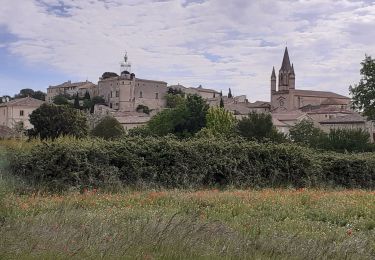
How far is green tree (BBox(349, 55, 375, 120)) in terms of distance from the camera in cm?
6194

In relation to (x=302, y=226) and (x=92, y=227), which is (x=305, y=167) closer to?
(x=302, y=226)

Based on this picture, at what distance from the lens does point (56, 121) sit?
8056 centimetres


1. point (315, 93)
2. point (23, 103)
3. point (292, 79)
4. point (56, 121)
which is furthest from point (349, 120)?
point (23, 103)

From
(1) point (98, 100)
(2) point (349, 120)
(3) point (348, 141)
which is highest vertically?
(1) point (98, 100)

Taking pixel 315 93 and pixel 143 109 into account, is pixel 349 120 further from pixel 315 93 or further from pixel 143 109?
pixel 143 109

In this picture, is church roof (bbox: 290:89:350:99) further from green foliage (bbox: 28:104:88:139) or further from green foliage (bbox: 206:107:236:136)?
green foliage (bbox: 28:104:88:139)

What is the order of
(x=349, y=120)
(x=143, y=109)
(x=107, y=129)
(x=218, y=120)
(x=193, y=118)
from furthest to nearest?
(x=143, y=109)
(x=349, y=120)
(x=107, y=129)
(x=193, y=118)
(x=218, y=120)

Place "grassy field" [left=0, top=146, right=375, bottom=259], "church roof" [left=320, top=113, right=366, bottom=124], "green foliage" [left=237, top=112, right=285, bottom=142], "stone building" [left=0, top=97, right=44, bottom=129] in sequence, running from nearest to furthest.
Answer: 1. "grassy field" [left=0, top=146, right=375, bottom=259]
2. "green foliage" [left=237, top=112, right=285, bottom=142]
3. "church roof" [left=320, top=113, right=366, bottom=124]
4. "stone building" [left=0, top=97, right=44, bottom=129]

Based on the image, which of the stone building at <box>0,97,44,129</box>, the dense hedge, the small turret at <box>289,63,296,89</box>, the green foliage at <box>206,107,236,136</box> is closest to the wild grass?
the dense hedge

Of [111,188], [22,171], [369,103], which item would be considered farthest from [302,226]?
[369,103]

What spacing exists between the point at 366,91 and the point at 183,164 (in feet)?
154

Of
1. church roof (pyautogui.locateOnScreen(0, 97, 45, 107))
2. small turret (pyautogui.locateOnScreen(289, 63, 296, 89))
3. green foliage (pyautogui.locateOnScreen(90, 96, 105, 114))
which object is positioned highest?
small turret (pyautogui.locateOnScreen(289, 63, 296, 89))

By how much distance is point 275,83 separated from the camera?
19400 centimetres

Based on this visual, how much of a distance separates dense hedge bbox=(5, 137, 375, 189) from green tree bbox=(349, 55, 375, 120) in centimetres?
3823
